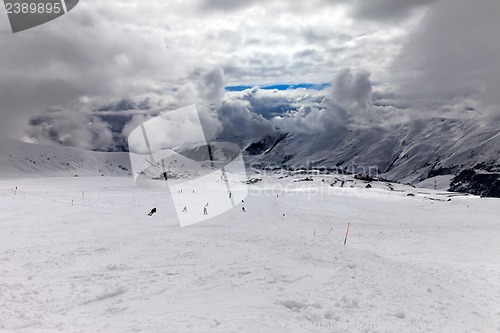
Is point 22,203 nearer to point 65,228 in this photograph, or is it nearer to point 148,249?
point 65,228

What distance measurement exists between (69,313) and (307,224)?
2496 centimetres

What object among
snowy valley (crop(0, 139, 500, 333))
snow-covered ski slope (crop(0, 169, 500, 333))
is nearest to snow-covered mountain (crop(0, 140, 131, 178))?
snowy valley (crop(0, 139, 500, 333))

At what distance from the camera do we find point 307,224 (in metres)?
32.6

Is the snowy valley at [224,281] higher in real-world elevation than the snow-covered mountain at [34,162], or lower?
higher

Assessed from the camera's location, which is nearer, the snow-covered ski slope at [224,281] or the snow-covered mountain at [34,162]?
the snow-covered ski slope at [224,281]

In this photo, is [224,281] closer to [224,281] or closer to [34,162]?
[224,281]

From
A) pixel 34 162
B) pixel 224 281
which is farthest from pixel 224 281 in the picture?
pixel 34 162

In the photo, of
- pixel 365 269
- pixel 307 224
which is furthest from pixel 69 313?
pixel 307 224

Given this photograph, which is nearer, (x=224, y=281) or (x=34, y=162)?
(x=224, y=281)

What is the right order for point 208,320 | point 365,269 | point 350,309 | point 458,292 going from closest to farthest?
point 208,320
point 350,309
point 458,292
point 365,269

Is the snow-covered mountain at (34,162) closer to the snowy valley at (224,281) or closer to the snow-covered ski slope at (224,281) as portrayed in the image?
the snowy valley at (224,281)

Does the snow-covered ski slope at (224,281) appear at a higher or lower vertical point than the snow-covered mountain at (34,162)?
higher

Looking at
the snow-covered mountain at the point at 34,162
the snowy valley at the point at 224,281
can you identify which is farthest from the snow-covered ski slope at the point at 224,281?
the snow-covered mountain at the point at 34,162

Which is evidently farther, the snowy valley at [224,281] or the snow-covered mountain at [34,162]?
the snow-covered mountain at [34,162]
